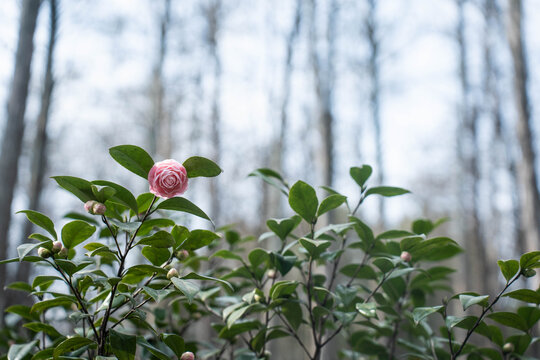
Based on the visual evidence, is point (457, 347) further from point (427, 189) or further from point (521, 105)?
point (427, 189)

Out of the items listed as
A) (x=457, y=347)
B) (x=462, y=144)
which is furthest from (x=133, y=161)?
(x=462, y=144)

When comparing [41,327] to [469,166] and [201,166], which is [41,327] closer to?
[201,166]

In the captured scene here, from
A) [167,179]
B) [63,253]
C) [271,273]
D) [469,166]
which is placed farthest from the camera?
[469,166]

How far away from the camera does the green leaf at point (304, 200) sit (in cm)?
135

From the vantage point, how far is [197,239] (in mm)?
1251

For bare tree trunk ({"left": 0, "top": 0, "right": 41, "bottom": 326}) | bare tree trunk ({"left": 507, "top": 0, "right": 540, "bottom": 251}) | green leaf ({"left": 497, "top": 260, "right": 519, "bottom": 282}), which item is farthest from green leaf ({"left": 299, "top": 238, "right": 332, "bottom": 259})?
bare tree trunk ({"left": 507, "top": 0, "right": 540, "bottom": 251})

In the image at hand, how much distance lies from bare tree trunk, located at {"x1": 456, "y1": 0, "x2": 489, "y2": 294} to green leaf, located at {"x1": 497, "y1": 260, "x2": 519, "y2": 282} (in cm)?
951

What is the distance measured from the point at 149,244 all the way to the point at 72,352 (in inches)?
14.4

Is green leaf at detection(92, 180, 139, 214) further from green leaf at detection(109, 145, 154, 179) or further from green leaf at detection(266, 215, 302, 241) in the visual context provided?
green leaf at detection(266, 215, 302, 241)

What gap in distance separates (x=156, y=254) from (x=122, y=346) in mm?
246

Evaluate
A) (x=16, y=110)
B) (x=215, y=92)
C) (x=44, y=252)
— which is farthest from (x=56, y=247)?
(x=215, y=92)

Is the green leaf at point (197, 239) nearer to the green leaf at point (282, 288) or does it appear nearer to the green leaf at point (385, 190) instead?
the green leaf at point (282, 288)

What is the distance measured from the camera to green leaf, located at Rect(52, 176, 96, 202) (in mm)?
1068

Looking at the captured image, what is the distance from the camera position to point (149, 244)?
1146mm
